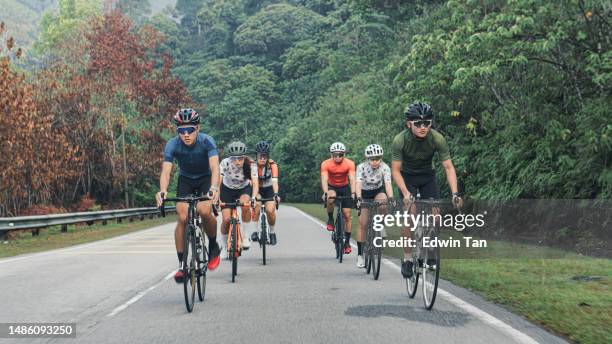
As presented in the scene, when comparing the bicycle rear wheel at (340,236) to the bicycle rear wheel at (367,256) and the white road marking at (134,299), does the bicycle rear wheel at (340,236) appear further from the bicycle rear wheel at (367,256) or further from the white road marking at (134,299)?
the white road marking at (134,299)

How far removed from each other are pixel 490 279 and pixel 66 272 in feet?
23.6

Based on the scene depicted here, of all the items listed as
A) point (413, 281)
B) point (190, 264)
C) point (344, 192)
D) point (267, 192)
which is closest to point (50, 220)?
point (267, 192)

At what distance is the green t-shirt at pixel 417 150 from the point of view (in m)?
9.72

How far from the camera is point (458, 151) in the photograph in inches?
939

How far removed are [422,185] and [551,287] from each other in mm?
2554

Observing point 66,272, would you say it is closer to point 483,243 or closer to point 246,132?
point 483,243

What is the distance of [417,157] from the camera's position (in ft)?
32.3

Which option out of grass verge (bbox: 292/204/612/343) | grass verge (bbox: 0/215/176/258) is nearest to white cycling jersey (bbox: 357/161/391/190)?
grass verge (bbox: 292/204/612/343)

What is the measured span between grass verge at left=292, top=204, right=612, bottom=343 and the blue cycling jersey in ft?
13.4

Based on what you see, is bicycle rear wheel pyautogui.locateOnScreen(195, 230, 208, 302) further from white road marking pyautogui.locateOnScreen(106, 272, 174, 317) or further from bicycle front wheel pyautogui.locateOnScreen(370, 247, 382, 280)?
bicycle front wheel pyautogui.locateOnScreen(370, 247, 382, 280)

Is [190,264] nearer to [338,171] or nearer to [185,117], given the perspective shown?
[185,117]

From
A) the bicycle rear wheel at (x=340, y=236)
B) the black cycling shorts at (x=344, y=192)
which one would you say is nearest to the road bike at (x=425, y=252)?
the bicycle rear wheel at (x=340, y=236)

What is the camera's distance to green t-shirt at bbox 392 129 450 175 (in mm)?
9719

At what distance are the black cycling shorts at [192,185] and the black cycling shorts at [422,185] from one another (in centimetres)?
262
